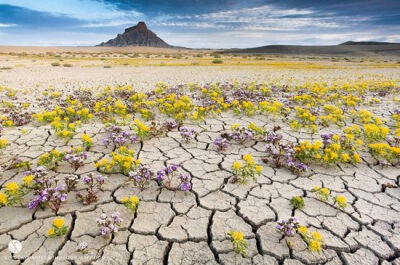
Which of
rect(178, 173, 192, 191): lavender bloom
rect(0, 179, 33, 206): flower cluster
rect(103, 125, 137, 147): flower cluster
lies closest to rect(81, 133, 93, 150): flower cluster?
rect(103, 125, 137, 147): flower cluster

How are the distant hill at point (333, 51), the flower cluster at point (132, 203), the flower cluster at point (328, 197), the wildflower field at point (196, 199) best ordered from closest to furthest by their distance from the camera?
the wildflower field at point (196, 199)
the flower cluster at point (132, 203)
the flower cluster at point (328, 197)
the distant hill at point (333, 51)

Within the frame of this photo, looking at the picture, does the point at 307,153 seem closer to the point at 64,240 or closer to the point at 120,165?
the point at 120,165

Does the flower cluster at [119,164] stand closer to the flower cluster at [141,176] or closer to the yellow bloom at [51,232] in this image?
the flower cluster at [141,176]

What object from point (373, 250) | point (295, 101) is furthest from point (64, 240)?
point (295, 101)

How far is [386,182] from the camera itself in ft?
13.9

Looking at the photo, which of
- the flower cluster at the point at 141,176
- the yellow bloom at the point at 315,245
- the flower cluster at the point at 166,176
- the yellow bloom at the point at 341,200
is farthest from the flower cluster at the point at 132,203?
the yellow bloom at the point at 341,200

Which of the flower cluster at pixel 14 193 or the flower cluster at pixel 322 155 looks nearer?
the flower cluster at pixel 14 193

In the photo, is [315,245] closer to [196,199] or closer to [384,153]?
[196,199]

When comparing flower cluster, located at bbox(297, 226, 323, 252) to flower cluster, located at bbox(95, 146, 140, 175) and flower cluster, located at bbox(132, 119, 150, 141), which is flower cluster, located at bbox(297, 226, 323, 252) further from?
flower cluster, located at bbox(132, 119, 150, 141)

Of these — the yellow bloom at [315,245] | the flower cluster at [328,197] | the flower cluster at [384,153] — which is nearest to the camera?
the yellow bloom at [315,245]

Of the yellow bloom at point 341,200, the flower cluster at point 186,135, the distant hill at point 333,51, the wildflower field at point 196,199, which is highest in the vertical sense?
the distant hill at point 333,51

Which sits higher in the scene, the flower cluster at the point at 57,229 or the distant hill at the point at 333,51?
the distant hill at the point at 333,51

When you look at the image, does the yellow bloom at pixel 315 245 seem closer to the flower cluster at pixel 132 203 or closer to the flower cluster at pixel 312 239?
the flower cluster at pixel 312 239

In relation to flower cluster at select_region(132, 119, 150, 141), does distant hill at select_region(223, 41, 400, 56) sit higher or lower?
higher
